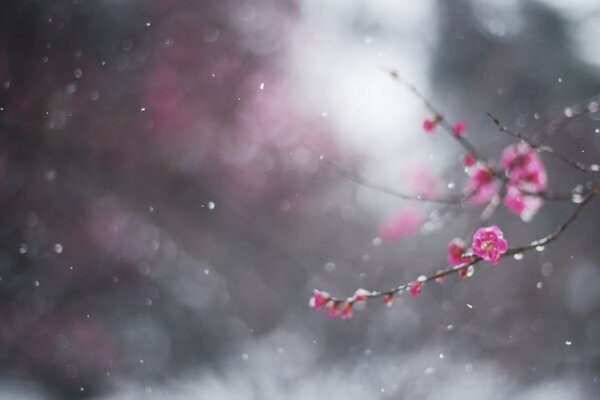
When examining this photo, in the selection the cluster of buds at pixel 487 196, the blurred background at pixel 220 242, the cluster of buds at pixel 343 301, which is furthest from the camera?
the blurred background at pixel 220 242

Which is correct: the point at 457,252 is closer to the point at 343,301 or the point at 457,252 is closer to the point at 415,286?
the point at 415,286

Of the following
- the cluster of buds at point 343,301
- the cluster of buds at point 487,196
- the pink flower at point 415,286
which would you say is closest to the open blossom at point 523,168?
the cluster of buds at point 487,196

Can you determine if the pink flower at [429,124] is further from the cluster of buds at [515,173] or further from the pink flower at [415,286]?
the pink flower at [415,286]

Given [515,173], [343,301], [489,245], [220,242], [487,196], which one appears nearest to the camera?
[489,245]

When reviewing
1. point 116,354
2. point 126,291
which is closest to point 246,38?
point 126,291

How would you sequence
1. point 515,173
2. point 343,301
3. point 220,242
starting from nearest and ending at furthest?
point 343,301 < point 515,173 < point 220,242

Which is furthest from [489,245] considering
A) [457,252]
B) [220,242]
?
[220,242]

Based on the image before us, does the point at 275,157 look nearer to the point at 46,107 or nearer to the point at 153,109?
the point at 153,109

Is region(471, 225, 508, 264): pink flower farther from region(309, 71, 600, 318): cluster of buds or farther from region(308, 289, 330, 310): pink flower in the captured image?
region(308, 289, 330, 310): pink flower

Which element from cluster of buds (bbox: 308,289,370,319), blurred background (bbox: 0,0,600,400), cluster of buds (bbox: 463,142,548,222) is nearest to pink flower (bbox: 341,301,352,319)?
cluster of buds (bbox: 308,289,370,319)
